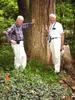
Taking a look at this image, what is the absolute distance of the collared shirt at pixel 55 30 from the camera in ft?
38.6

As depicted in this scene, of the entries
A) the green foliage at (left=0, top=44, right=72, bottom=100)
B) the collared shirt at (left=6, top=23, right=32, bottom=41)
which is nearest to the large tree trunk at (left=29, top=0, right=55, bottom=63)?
the green foliage at (left=0, top=44, right=72, bottom=100)

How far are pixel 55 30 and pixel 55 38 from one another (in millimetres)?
245

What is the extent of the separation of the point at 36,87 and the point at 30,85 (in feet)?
0.55

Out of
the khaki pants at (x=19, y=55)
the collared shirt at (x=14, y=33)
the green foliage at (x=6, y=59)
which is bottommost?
the green foliage at (x=6, y=59)

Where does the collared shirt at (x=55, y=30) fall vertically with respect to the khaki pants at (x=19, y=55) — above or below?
above

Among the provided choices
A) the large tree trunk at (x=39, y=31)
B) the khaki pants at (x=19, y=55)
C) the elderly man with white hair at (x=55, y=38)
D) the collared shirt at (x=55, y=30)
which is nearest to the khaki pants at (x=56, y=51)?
the elderly man with white hair at (x=55, y=38)

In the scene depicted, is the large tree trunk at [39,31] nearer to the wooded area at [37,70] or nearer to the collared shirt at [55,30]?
the wooded area at [37,70]

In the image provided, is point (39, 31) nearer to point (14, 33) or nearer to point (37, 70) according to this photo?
point (14, 33)

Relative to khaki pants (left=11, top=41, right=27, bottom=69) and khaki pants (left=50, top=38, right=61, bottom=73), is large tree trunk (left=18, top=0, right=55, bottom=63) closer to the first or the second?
khaki pants (left=50, top=38, right=61, bottom=73)

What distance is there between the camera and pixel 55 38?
467 inches

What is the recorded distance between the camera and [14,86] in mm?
9812

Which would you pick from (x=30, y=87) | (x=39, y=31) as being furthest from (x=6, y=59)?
(x=30, y=87)

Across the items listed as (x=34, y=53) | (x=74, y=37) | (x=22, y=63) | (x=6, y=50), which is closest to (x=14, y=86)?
(x=22, y=63)

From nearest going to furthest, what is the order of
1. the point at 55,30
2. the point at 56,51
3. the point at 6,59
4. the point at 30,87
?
the point at 30,87
the point at 55,30
the point at 56,51
the point at 6,59
